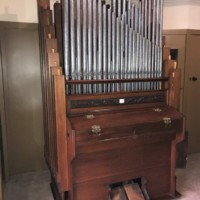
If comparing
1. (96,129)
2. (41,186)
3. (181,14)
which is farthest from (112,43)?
(41,186)

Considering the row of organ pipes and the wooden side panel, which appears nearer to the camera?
the wooden side panel

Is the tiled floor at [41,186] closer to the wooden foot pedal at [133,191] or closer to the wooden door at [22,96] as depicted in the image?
the wooden door at [22,96]

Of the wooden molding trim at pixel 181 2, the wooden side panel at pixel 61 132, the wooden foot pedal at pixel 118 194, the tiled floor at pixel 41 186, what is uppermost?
the wooden molding trim at pixel 181 2

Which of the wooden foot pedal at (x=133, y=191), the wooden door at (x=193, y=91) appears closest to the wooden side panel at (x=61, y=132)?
the wooden foot pedal at (x=133, y=191)

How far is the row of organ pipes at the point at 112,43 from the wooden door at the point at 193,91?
3.72ft

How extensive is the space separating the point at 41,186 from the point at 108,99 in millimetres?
1281

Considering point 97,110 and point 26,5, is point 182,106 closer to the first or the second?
point 97,110

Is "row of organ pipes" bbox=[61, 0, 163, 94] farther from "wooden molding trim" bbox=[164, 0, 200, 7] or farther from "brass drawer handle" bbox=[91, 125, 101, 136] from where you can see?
"wooden molding trim" bbox=[164, 0, 200, 7]

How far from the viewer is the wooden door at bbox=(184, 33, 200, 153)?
324cm

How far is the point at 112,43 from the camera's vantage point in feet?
6.83

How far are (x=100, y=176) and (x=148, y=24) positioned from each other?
1395 mm

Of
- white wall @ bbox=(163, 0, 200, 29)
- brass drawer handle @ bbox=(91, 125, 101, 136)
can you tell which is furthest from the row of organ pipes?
white wall @ bbox=(163, 0, 200, 29)

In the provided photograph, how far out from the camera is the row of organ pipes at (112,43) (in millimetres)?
1974

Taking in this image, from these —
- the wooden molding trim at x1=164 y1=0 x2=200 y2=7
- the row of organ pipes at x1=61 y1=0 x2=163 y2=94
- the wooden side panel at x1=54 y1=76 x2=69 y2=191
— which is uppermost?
the wooden molding trim at x1=164 y1=0 x2=200 y2=7
